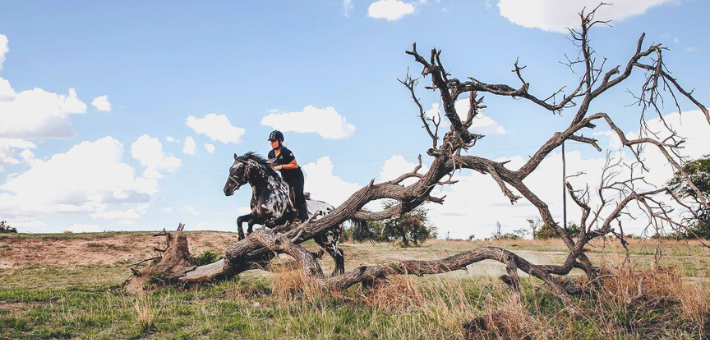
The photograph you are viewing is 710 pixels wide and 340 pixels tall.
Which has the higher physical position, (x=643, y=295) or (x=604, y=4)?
(x=604, y=4)

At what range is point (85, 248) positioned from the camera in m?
16.7

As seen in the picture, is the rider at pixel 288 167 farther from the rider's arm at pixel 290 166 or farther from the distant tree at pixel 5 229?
the distant tree at pixel 5 229

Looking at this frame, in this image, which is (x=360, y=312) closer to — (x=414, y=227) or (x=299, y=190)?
(x=299, y=190)

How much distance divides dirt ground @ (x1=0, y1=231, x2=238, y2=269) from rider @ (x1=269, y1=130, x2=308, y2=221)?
18.2 feet

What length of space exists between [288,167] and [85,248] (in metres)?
9.81

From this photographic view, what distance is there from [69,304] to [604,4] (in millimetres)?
9675

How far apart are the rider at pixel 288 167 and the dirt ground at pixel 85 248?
5.54 meters

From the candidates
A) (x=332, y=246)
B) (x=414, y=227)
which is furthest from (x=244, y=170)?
(x=414, y=227)

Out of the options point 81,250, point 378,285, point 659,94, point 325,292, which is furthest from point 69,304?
point 659,94

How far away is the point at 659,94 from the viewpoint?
8477 mm

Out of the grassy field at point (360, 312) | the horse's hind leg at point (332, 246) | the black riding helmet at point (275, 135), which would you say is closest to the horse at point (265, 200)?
the horse's hind leg at point (332, 246)

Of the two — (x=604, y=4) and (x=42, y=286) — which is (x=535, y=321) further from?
(x=42, y=286)

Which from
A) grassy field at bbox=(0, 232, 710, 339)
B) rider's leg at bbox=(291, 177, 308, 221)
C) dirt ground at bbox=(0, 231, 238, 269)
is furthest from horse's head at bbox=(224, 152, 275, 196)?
dirt ground at bbox=(0, 231, 238, 269)

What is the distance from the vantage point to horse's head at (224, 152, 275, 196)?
10.6 m
